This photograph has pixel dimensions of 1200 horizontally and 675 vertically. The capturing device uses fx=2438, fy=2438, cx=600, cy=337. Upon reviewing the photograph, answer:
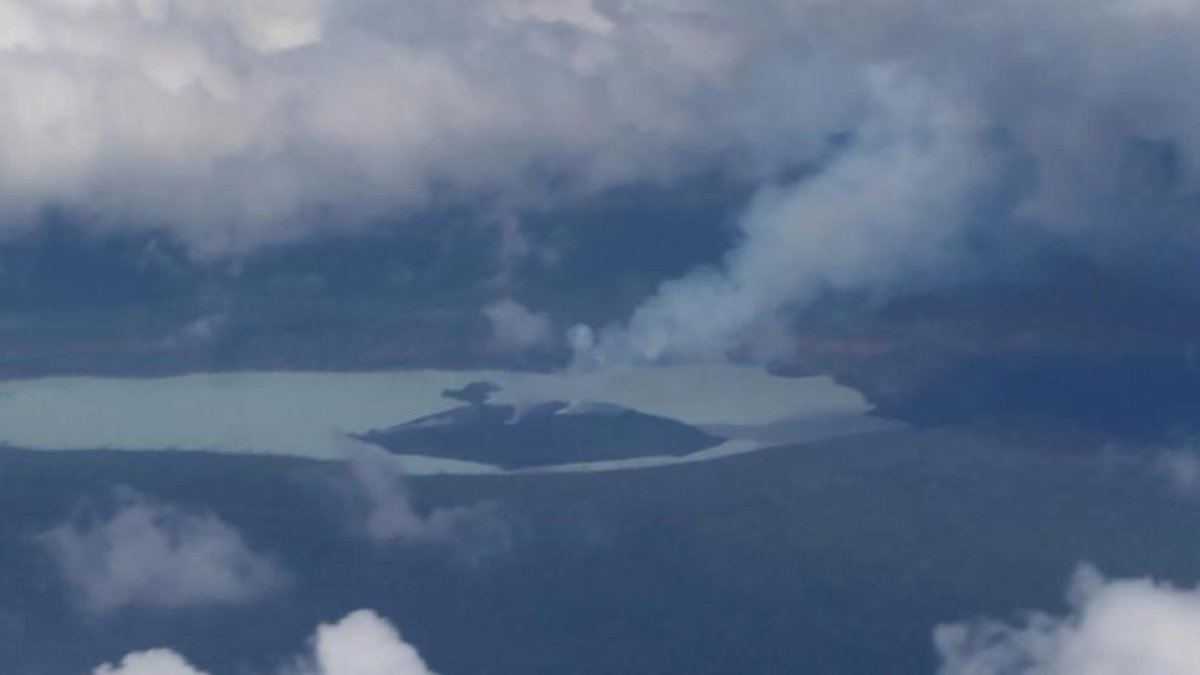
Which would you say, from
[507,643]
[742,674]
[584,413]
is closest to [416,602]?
[507,643]

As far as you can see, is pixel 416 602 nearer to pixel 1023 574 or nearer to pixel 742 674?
pixel 742 674

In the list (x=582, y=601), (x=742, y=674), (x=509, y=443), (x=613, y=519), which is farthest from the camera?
(x=509, y=443)

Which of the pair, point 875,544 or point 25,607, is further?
point 875,544

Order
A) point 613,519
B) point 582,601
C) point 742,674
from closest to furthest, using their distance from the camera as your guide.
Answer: point 742,674 → point 582,601 → point 613,519

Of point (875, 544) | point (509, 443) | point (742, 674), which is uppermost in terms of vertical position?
point (509, 443)
